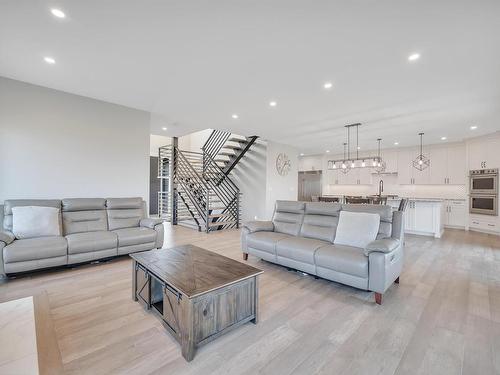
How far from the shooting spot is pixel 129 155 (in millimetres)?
Result: 4539

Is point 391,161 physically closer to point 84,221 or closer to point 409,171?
point 409,171

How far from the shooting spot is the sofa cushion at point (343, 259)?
2.43 m

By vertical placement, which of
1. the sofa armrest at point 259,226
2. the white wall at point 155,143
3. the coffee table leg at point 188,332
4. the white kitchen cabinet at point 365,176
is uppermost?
the white wall at point 155,143

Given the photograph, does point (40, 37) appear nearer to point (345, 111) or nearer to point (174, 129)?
point (174, 129)

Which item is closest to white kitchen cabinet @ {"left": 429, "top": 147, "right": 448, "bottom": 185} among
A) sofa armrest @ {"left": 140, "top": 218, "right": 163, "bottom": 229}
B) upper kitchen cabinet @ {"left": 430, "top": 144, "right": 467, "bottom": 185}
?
upper kitchen cabinet @ {"left": 430, "top": 144, "right": 467, "bottom": 185}

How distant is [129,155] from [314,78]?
3.64 meters

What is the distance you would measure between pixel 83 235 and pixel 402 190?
9.25 meters

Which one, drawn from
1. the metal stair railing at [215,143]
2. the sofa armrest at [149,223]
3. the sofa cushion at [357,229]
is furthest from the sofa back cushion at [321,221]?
the metal stair railing at [215,143]

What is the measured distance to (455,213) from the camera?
6.96 meters

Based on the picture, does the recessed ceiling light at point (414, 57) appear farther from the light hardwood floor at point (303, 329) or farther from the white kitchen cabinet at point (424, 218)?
the white kitchen cabinet at point (424, 218)

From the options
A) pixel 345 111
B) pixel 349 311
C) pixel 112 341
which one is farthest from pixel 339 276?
pixel 345 111

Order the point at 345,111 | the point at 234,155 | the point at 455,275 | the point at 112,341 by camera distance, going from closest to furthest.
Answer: the point at 112,341 → the point at 455,275 → the point at 345,111 → the point at 234,155

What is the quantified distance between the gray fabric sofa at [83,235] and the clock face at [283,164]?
421 cm

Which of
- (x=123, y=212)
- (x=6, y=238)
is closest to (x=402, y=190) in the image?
(x=123, y=212)
